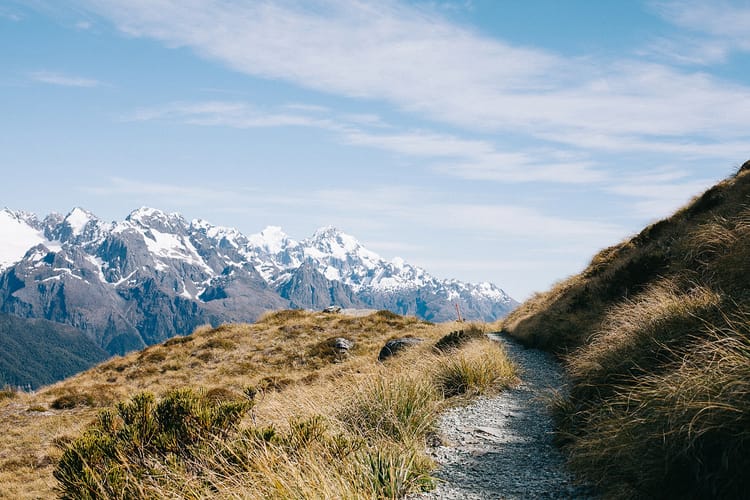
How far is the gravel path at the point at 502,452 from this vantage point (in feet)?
20.2

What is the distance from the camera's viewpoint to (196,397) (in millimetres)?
8320

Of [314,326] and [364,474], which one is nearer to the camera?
[364,474]

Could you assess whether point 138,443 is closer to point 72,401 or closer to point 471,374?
point 471,374

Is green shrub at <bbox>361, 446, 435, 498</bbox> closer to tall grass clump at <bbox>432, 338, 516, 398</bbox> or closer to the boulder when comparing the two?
tall grass clump at <bbox>432, 338, 516, 398</bbox>

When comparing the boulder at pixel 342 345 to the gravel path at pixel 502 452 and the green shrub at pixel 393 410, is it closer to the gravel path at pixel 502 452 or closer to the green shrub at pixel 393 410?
the gravel path at pixel 502 452

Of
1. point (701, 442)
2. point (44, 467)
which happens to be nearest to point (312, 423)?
point (701, 442)

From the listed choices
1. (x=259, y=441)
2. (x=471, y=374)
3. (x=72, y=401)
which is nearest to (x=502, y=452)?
(x=259, y=441)

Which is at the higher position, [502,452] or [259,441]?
[259,441]

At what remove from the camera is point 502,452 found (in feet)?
25.4

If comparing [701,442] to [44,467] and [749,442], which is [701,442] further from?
[44,467]

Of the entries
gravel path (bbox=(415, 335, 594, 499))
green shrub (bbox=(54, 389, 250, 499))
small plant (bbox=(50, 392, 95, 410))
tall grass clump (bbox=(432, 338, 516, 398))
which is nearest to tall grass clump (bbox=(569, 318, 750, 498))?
gravel path (bbox=(415, 335, 594, 499))

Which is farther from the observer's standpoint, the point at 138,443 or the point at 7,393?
the point at 7,393

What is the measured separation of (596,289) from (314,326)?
19.8m

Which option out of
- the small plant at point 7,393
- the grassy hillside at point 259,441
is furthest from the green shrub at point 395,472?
the small plant at point 7,393
